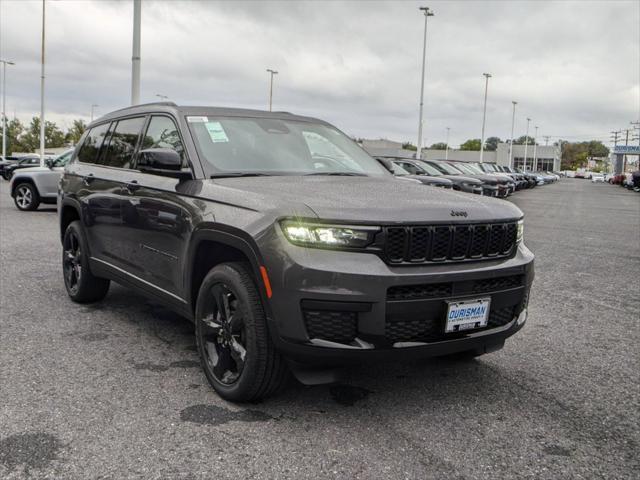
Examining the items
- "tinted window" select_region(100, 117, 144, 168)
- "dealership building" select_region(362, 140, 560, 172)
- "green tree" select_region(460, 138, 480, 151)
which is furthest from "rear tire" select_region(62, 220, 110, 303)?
"green tree" select_region(460, 138, 480, 151)

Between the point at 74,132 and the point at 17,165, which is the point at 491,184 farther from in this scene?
the point at 74,132

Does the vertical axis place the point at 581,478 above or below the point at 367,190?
below

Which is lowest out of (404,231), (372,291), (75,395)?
(75,395)

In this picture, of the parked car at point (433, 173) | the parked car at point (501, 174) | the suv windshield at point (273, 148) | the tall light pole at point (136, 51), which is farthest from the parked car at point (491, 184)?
the suv windshield at point (273, 148)

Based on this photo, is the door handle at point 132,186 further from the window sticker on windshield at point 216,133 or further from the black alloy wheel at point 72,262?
the black alloy wheel at point 72,262

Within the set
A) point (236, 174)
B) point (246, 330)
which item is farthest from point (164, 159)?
point (246, 330)

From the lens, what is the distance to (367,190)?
3.81 m

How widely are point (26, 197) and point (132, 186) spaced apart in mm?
12522

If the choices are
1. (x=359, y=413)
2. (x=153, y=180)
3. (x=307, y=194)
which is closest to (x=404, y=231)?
(x=307, y=194)

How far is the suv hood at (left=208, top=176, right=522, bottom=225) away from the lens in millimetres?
3215

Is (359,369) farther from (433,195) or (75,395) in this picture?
(75,395)

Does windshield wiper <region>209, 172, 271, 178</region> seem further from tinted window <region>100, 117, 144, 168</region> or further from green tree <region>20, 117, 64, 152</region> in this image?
green tree <region>20, 117, 64, 152</region>

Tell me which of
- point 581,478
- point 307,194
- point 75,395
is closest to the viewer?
point 581,478

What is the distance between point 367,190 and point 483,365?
5.23ft
